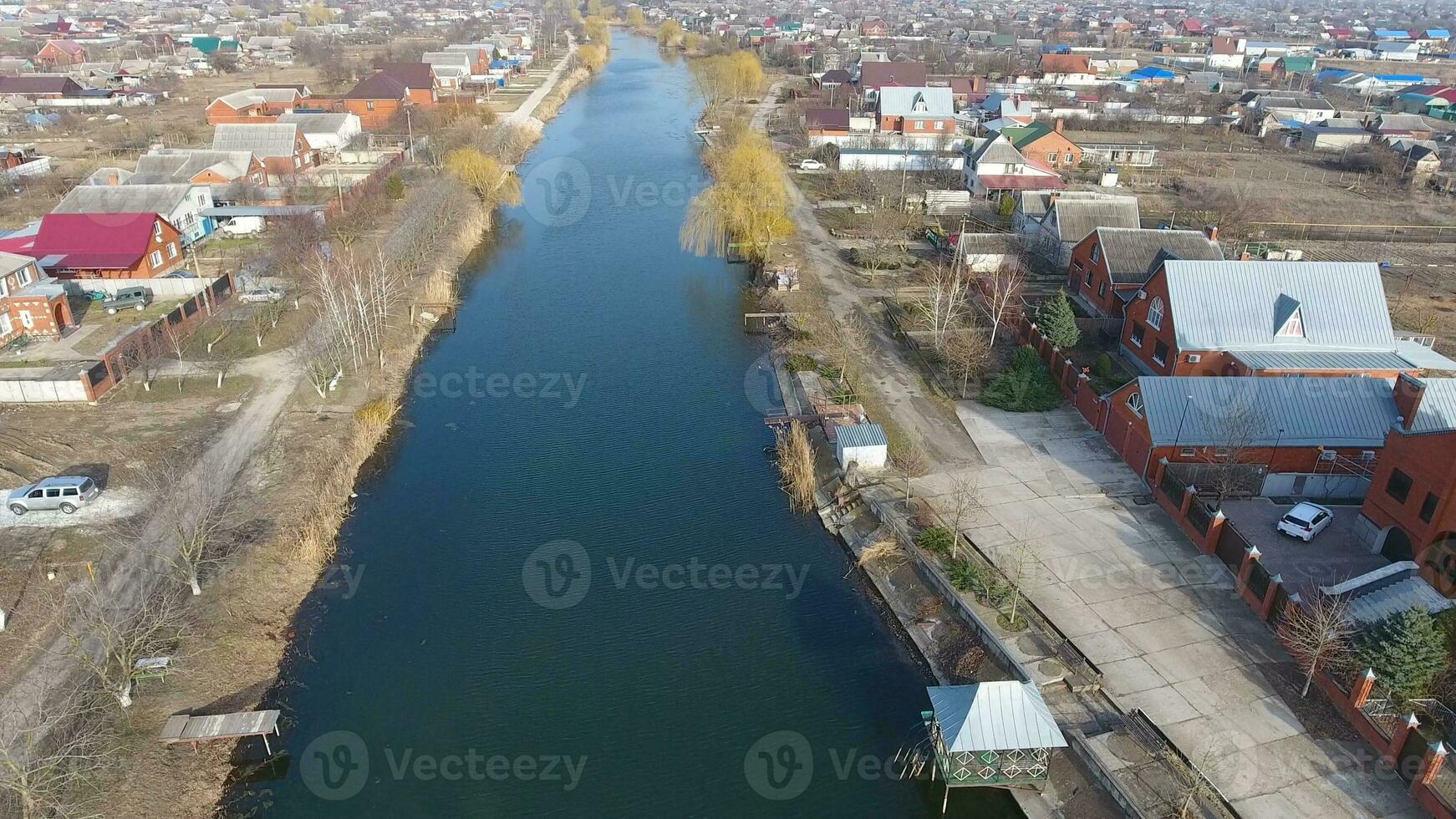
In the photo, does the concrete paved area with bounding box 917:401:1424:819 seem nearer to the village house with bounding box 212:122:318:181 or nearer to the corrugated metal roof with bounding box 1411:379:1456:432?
the corrugated metal roof with bounding box 1411:379:1456:432

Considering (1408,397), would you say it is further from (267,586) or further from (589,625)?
(267,586)

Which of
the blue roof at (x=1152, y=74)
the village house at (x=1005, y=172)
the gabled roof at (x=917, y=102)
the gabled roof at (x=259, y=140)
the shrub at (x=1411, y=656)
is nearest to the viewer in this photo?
the shrub at (x=1411, y=656)

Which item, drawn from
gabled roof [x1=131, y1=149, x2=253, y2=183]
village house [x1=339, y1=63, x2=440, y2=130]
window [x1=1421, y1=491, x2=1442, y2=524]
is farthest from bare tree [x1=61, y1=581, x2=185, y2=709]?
village house [x1=339, y1=63, x2=440, y2=130]

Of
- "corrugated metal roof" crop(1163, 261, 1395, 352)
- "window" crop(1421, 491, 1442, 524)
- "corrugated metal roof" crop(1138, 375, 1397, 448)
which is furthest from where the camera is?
"corrugated metal roof" crop(1163, 261, 1395, 352)

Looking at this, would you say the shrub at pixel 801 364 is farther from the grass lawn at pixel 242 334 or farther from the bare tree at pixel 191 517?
the grass lawn at pixel 242 334

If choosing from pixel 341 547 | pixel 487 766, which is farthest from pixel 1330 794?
pixel 341 547

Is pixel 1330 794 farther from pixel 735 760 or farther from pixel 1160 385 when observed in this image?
pixel 1160 385

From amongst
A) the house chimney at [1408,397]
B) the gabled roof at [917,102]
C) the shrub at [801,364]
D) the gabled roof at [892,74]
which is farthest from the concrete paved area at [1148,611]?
the gabled roof at [892,74]
